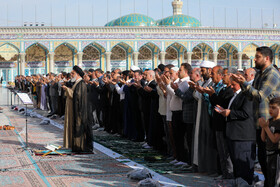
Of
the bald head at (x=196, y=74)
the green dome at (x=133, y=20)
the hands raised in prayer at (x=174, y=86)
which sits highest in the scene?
the green dome at (x=133, y=20)

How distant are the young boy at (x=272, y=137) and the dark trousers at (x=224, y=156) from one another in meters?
0.83

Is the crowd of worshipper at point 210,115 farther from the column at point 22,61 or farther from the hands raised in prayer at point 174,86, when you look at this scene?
the column at point 22,61

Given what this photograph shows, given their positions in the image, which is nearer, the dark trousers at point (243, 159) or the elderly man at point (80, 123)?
the dark trousers at point (243, 159)

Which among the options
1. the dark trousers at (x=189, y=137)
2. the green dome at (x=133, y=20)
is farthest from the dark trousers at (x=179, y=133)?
the green dome at (x=133, y=20)

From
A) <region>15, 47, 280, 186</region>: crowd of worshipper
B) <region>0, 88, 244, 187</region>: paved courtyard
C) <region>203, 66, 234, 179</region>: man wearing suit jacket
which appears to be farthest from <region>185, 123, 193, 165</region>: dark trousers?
<region>203, 66, 234, 179</region>: man wearing suit jacket

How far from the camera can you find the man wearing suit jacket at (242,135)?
13.0ft

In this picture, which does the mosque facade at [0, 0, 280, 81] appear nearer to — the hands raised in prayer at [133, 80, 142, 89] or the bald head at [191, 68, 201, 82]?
the hands raised in prayer at [133, 80, 142, 89]

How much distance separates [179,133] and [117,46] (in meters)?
26.4

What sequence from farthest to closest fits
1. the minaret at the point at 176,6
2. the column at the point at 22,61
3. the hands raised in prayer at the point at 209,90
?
the minaret at the point at 176,6, the column at the point at 22,61, the hands raised in prayer at the point at 209,90

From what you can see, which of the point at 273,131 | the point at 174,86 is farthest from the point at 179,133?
the point at 273,131

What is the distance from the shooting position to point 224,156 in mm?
4348

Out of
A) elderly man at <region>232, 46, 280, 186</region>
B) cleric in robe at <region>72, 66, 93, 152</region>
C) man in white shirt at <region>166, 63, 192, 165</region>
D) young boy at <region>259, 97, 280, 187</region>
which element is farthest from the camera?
cleric in robe at <region>72, 66, 93, 152</region>

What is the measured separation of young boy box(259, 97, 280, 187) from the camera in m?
3.27

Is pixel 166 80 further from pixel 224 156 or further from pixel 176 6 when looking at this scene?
pixel 176 6
